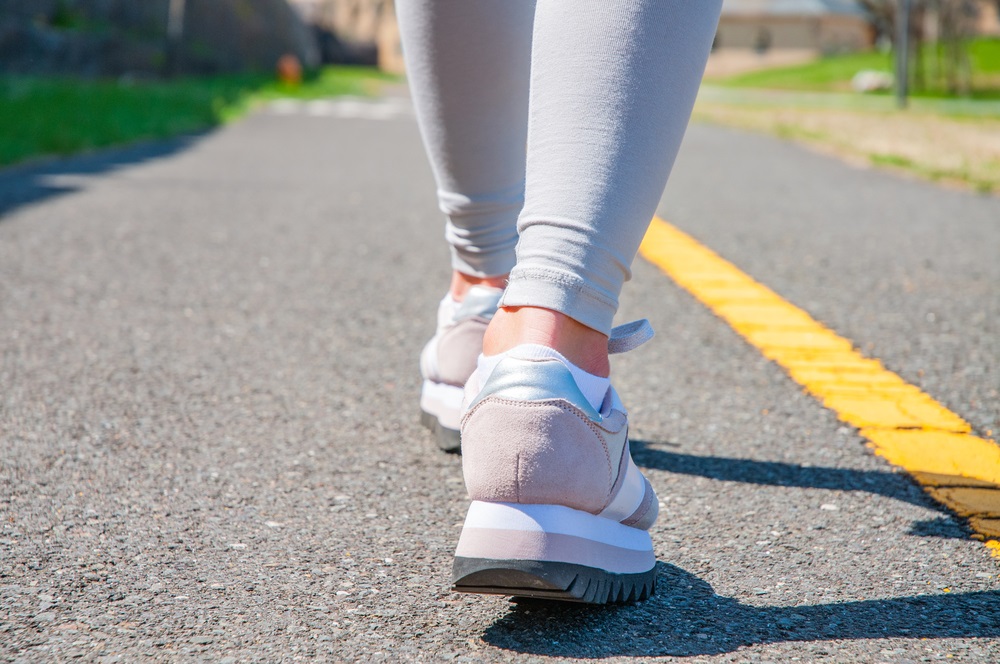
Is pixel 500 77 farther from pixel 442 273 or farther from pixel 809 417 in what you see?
pixel 442 273

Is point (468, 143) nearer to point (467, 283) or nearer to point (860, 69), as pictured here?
point (467, 283)

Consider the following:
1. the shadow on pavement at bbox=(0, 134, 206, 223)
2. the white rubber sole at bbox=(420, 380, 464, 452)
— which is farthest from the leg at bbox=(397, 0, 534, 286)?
the shadow on pavement at bbox=(0, 134, 206, 223)

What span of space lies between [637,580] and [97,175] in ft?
14.9

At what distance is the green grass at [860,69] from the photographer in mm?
25495

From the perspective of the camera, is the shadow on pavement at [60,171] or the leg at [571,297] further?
the shadow on pavement at [60,171]

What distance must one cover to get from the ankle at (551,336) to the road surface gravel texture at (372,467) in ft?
0.84

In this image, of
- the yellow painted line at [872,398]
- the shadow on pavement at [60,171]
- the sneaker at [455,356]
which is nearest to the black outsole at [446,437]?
the sneaker at [455,356]

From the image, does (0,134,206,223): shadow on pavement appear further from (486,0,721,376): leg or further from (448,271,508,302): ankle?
(486,0,721,376): leg

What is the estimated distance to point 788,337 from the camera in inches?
94.0

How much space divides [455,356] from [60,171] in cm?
413

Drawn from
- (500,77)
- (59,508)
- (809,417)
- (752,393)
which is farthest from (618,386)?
(59,508)

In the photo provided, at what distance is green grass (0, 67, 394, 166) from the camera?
5969 mm

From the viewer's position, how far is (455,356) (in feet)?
5.32

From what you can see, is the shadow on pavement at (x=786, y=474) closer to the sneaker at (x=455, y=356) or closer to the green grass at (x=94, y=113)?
the sneaker at (x=455, y=356)
